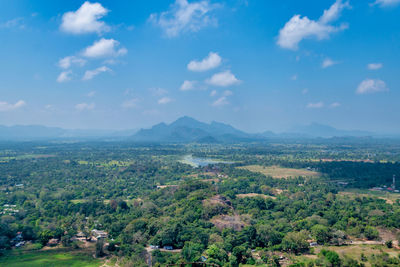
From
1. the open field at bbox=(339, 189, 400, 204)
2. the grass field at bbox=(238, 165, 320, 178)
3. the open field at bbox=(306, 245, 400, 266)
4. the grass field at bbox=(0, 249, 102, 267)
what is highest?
the grass field at bbox=(238, 165, 320, 178)

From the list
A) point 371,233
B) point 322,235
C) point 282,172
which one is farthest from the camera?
point 282,172

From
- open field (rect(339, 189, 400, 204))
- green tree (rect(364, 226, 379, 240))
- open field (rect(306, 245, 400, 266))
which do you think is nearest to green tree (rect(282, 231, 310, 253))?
open field (rect(306, 245, 400, 266))

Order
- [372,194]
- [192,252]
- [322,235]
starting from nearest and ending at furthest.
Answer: [192,252] < [322,235] < [372,194]

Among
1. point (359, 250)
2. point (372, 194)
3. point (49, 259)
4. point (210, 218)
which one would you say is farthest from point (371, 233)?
point (49, 259)

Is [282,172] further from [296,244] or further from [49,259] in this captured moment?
[49,259]

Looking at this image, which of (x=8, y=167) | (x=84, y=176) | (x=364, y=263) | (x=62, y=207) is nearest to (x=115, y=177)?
(x=84, y=176)

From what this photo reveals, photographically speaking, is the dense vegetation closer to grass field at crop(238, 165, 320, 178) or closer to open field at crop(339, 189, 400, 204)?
open field at crop(339, 189, 400, 204)

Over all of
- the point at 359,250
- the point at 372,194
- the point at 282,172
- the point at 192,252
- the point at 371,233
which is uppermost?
the point at 282,172

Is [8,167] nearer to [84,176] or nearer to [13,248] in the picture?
[84,176]
